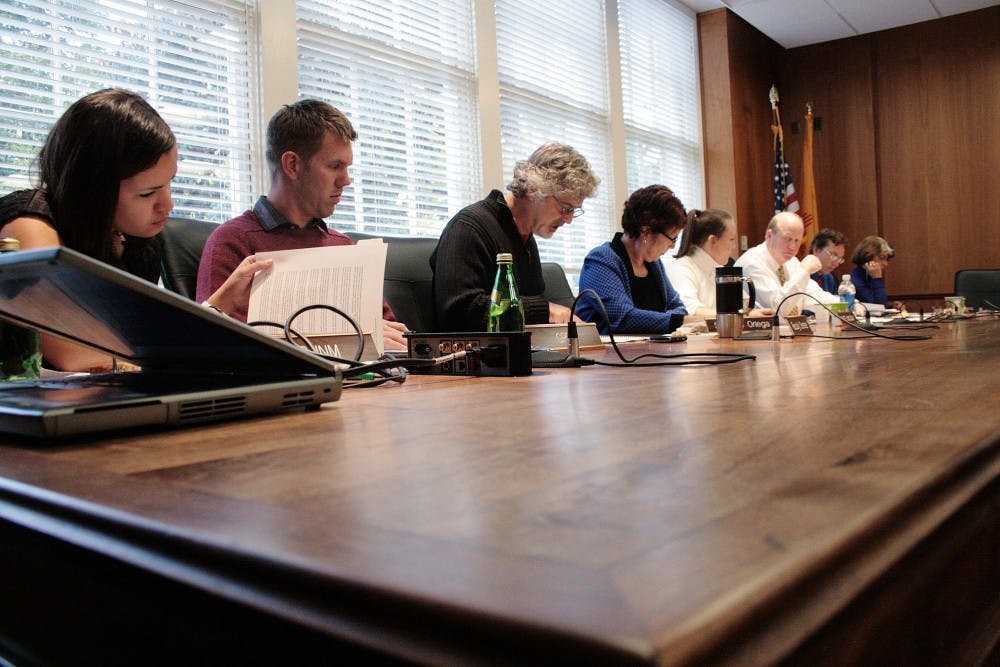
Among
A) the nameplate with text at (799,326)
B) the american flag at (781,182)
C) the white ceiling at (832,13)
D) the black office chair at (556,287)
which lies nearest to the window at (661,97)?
the white ceiling at (832,13)

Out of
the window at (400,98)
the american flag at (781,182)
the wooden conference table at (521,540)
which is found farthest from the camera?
the american flag at (781,182)

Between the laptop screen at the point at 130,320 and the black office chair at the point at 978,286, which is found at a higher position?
the black office chair at the point at 978,286

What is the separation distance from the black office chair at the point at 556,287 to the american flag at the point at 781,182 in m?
3.69

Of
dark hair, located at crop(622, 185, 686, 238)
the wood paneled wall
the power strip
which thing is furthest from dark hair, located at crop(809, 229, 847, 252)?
the power strip

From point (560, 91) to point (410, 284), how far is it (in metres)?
2.68

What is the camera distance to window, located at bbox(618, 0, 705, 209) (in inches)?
210

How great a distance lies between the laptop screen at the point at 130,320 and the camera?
0.52 m

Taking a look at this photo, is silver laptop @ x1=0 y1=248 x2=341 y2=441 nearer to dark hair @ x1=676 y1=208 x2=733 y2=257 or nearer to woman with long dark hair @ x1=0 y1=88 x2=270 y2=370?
woman with long dark hair @ x1=0 y1=88 x2=270 y2=370

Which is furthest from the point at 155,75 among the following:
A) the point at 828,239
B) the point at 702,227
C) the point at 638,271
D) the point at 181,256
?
the point at 828,239

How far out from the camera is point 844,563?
25cm

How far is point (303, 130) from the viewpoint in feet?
6.97

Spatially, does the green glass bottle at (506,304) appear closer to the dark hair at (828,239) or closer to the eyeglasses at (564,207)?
the eyeglasses at (564,207)

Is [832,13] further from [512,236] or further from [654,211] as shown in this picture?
[512,236]

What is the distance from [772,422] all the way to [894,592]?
21 centimetres
